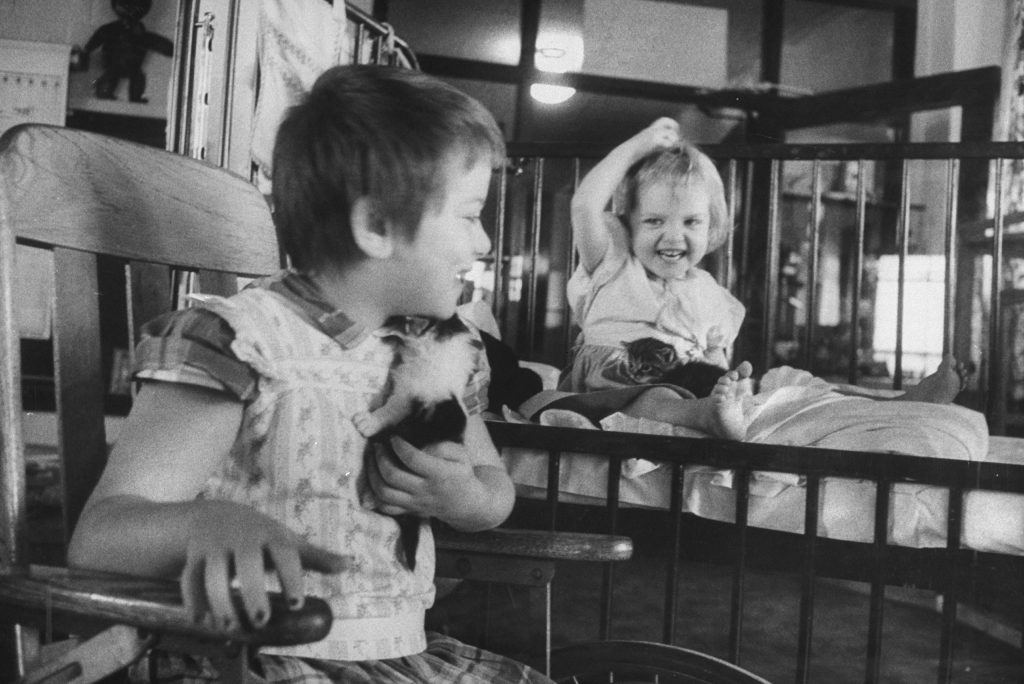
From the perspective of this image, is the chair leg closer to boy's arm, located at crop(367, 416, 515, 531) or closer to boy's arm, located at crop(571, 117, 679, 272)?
boy's arm, located at crop(367, 416, 515, 531)

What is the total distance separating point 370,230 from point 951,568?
0.79 meters

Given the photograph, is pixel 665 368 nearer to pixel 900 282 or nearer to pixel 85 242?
pixel 900 282

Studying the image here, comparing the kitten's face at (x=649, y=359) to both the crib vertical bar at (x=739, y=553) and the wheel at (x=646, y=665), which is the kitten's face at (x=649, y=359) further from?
the wheel at (x=646, y=665)

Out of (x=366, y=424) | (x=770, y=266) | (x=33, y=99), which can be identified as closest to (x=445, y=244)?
(x=366, y=424)

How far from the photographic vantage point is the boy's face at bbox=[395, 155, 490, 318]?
0.61 metres

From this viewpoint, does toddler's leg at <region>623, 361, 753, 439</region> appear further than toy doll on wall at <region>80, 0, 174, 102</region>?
Yes

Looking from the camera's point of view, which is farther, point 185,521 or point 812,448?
point 812,448

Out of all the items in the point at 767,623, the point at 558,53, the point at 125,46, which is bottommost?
the point at 767,623

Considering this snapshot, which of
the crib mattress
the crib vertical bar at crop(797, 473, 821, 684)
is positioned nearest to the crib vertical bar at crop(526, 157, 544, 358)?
the crib mattress

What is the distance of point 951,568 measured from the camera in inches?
40.8

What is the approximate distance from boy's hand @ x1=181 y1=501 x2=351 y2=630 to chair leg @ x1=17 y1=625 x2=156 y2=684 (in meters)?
0.10

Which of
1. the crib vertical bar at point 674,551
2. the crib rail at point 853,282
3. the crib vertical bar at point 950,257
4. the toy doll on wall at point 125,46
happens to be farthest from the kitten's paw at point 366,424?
the crib vertical bar at point 950,257

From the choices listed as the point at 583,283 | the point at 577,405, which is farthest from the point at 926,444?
the point at 583,283

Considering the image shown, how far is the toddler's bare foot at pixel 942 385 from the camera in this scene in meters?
1.26
